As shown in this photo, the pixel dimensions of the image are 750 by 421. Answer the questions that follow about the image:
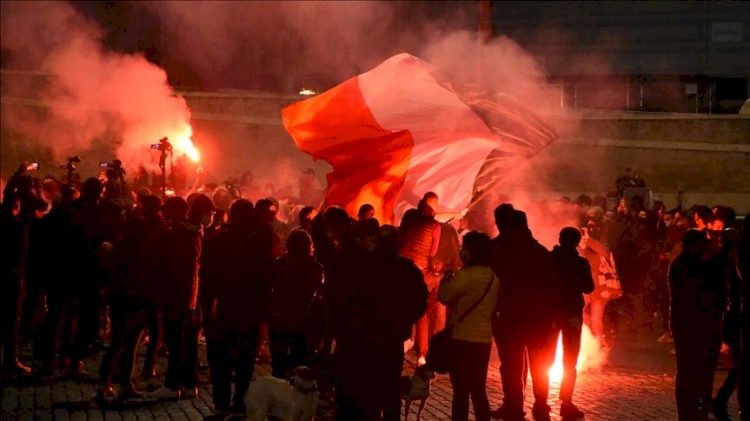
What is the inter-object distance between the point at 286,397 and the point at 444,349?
3.85ft

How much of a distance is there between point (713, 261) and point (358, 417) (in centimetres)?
320

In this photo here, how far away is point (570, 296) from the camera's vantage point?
837 cm

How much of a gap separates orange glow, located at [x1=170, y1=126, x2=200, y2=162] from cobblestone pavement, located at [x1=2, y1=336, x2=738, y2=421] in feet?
33.1

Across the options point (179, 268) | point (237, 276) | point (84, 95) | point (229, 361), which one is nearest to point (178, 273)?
point (179, 268)

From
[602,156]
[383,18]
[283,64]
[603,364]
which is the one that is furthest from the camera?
[283,64]

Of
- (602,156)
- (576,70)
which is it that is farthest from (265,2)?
(576,70)

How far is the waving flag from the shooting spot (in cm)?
1187

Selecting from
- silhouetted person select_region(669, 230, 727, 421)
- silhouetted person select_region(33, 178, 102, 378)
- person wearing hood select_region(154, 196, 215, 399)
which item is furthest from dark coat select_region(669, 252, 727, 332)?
silhouetted person select_region(33, 178, 102, 378)

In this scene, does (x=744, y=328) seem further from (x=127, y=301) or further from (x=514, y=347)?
(x=127, y=301)

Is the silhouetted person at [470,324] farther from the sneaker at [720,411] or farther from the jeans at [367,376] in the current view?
the sneaker at [720,411]

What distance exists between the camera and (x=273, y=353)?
794 cm

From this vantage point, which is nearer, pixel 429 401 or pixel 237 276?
A: pixel 237 276

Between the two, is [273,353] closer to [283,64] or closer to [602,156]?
[602,156]

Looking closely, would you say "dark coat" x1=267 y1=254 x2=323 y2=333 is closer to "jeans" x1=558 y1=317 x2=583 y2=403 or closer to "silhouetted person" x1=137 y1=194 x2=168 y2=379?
"silhouetted person" x1=137 y1=194 x2=168 y2=379
